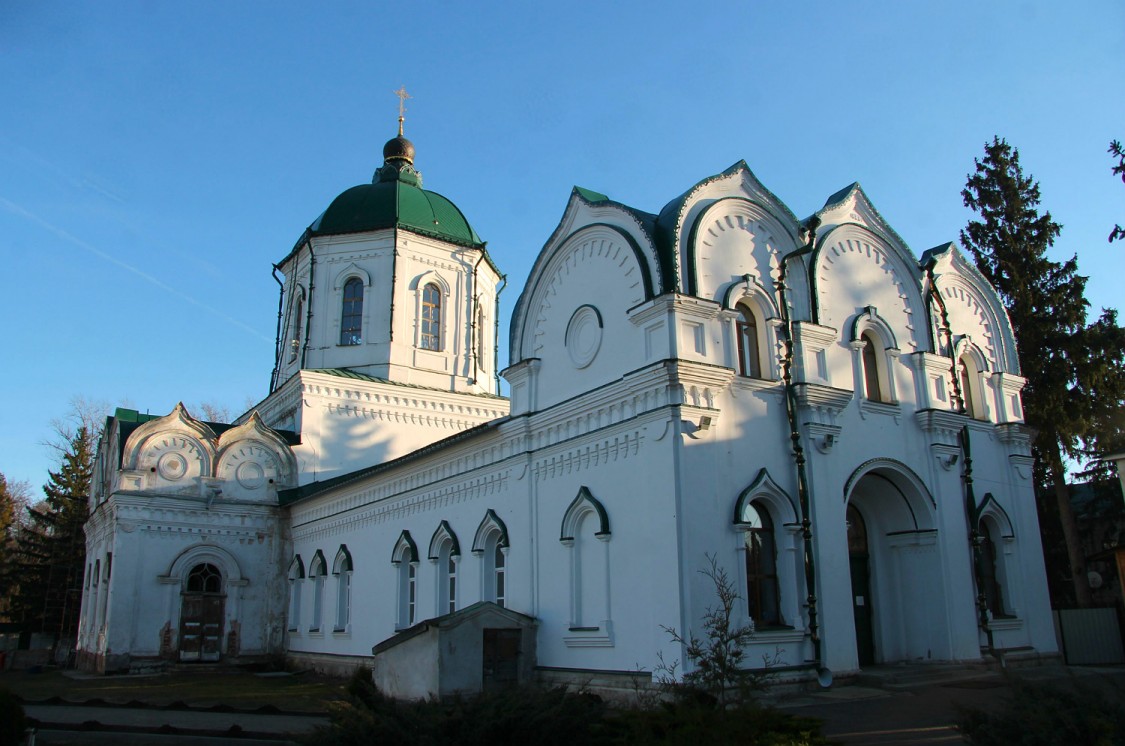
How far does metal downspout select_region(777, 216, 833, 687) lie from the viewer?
13219mm

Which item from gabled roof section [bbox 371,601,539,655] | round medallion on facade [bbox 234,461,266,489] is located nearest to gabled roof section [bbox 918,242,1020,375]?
gabled roof section [bbox 371,601,539,655]

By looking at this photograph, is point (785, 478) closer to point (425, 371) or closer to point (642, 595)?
point (642, 595)

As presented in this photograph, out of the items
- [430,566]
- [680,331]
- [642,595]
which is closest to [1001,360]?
[680,331]

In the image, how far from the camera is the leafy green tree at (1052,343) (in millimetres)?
20938

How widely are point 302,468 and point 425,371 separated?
4545 millimetres

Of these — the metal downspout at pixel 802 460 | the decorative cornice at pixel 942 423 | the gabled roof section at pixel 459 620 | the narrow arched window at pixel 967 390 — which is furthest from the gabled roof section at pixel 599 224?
the narrow arched window at pixel 967 390

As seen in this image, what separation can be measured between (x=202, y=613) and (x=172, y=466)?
13.3ft

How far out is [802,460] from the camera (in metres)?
14.1

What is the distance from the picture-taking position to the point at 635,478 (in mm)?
13578

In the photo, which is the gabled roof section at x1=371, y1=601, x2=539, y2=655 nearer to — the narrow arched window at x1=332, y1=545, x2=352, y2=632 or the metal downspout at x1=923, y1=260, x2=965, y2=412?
the narrow arched window at x1=332, y1=545, x2=352, y2=632

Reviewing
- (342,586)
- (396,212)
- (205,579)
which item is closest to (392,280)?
(396,212)

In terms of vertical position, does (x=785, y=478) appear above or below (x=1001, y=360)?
below

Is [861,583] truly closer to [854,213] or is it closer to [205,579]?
[854,213]

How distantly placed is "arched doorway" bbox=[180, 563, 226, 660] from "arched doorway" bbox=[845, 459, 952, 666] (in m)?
16.9
